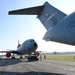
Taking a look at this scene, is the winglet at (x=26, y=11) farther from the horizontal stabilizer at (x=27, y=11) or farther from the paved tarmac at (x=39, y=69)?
the paved tarmac at (x=39, y=69)

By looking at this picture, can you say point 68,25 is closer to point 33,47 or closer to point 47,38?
point 47,38

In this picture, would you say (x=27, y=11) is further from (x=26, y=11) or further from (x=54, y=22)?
(x=54, y=22)

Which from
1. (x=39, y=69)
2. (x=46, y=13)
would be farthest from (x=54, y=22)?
(x=39, y=69)

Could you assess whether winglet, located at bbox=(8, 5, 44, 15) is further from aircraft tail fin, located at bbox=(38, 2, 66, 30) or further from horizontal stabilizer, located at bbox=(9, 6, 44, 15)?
aircraft tail fin, located at bbox=(38, 2, 66, 30)

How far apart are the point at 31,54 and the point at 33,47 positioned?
569 cm

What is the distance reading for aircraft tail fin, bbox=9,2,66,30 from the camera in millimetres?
14552

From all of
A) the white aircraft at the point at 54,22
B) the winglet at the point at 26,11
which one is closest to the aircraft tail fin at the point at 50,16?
the white aircraft at the point at 54,22

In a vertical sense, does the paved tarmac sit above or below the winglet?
below

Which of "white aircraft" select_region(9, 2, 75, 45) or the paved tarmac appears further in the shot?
the paved tarmac

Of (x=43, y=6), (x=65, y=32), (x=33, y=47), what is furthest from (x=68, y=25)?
(x=33, y=47)

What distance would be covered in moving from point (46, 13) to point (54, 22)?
4.30 feet

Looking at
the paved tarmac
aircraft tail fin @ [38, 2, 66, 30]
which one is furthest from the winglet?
the paved tarmac

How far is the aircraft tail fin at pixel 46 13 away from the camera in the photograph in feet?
47.7

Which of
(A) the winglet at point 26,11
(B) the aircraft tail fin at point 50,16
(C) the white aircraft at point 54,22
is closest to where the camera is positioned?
(C) the white aircraft at point 54,22
